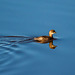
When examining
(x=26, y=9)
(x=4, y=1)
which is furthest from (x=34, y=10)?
(x=4, y=1)

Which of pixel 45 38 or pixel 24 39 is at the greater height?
pixel 45 38

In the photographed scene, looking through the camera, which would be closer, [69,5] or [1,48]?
[1,48]

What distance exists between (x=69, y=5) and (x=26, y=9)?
232 cm

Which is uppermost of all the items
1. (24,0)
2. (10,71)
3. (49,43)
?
(24,0)

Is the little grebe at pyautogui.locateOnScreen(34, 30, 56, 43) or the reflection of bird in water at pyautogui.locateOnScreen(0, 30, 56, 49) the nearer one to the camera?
the reflection of bird in water at pyautogui.locateOnScreen(0, 30, 56, 49)

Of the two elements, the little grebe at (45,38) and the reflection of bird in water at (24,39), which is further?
the little grebe at (45,38)

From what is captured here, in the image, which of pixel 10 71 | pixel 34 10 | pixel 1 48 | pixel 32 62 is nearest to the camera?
pixel 10 71

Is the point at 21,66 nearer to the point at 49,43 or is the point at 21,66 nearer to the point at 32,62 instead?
the point at 32,62

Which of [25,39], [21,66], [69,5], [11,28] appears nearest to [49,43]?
[25,39]

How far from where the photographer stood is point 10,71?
9812mm

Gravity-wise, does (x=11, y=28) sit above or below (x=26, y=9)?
below

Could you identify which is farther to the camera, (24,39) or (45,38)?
(45,38)

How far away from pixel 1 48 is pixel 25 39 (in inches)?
58.5

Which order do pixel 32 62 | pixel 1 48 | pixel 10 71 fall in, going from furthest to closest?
pixel 1 48 < pixel 32 62 < pixel 10 71
